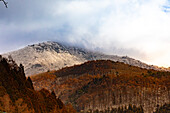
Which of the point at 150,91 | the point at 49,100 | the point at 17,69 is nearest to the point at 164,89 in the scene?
the point at 150,91

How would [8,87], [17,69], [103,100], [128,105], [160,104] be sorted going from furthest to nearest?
[103,100] → [128,105] → [160,104] → [17,69] → [8,87]

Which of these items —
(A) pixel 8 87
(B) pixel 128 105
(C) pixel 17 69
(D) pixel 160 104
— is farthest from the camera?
(B) pixel 128 105

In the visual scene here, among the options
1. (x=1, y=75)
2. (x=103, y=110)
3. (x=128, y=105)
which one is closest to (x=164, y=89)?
(x=128, y=105)

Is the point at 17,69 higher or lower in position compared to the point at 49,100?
higher

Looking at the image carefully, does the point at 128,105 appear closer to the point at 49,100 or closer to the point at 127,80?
the point at 127,80

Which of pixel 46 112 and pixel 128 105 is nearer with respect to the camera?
pixel 46 112

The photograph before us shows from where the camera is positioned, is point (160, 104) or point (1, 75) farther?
point (160, 104)

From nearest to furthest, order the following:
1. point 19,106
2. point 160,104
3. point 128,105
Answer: point 19,106 < point 160,104 < point 128,105

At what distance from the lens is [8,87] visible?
237ft

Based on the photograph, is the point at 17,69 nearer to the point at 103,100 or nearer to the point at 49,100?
the point at 49,100

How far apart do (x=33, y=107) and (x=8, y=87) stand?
9.87m

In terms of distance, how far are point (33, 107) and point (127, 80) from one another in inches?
5118

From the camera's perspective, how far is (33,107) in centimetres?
7662

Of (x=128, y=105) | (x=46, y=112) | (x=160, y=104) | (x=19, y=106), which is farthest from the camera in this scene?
(x=128, y=105)
